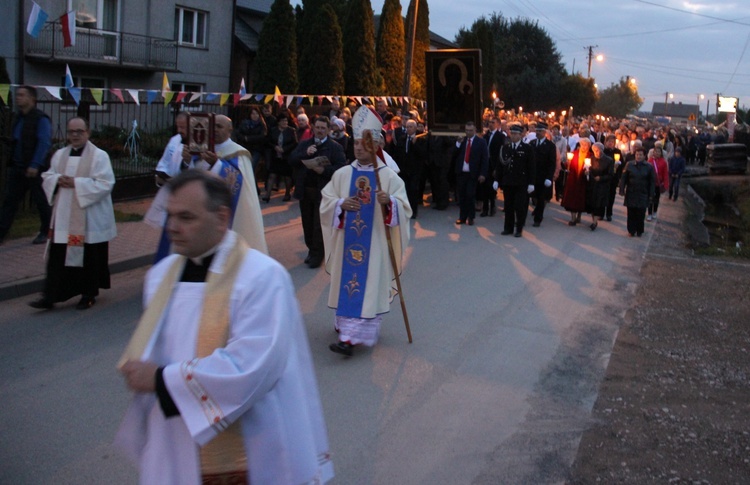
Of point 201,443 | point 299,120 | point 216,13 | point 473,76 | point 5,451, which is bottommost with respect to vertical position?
point 5,451

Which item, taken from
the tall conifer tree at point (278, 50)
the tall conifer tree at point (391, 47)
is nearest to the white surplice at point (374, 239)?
the tall conifer tree at point (278, 50)

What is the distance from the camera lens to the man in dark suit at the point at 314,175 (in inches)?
399

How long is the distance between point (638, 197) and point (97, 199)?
990 centimetres

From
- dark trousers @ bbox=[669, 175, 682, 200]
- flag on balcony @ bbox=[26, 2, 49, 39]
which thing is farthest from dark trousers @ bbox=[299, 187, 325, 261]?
dark trousers @ bbox=[669, 175, 682, 200]

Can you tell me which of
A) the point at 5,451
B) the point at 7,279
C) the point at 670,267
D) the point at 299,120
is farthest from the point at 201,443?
the point at 299,120

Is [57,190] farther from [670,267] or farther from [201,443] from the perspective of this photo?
[670,267]

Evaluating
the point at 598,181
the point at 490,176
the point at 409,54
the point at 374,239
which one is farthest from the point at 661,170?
the point at 374,239

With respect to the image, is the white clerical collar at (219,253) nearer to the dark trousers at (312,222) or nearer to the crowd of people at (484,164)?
the dark trousers at (312,222)

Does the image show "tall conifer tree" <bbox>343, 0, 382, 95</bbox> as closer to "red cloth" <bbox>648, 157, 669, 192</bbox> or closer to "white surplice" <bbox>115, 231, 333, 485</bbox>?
"red cloth" <bbox>648, 157, 669, 192</bbox>

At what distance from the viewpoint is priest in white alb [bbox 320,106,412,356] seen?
6.96 meters

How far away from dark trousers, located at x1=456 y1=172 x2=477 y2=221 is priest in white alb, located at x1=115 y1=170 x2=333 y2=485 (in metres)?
12.1

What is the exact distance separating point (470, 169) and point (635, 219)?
3076mm

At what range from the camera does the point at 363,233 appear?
23.5ft

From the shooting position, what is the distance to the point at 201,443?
270 centimetres
